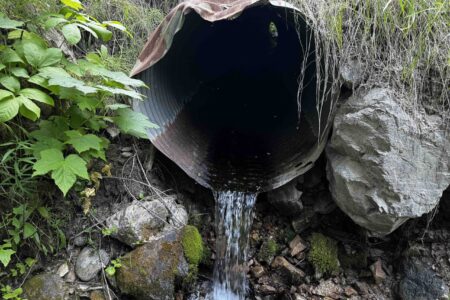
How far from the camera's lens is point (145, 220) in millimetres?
2217

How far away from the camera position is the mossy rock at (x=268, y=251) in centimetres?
267

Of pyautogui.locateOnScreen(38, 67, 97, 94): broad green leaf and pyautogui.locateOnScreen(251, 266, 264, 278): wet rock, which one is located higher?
pyautogui.locateOnScreen(38, 67, 97, 94): broad green leaf

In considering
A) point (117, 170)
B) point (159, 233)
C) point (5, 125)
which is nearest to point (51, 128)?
point (5, 125)

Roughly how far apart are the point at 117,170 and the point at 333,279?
5.55ft

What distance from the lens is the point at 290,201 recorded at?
266 cm

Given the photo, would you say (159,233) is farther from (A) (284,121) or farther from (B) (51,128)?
(A) (284,121)

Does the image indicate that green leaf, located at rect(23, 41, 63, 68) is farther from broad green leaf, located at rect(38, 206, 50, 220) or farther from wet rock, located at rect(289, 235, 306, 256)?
wet rock, located at rect(289, 235, 306, 256)

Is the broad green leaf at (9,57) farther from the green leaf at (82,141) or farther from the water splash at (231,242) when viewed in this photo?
the water splash at (231,242)

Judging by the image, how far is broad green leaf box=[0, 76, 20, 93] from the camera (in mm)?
1683

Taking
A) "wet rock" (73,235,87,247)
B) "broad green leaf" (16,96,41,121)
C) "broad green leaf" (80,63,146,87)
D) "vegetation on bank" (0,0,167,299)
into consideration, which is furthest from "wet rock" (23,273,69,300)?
"broad green leaf" (80,63,146,87)

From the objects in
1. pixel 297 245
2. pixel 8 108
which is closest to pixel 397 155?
pixel 297 245

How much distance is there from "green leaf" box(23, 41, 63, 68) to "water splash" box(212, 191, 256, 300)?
4.80 ft

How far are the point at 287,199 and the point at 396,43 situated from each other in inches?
50.3

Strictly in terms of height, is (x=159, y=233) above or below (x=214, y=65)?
below
